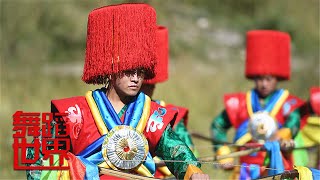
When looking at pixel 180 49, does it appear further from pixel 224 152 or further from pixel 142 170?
pixel 142 170

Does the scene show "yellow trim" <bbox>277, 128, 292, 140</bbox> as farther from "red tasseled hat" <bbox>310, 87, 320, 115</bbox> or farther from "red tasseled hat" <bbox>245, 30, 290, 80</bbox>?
"red tasseled hat" <bbox>245, 30, 290, 80</bbox>

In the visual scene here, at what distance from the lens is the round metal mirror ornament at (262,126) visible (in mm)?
7520

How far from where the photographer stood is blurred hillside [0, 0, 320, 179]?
1412 centimetres

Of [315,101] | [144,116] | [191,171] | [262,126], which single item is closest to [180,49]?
[315,101]

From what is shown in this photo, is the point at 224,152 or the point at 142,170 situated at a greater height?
the point at 142,170

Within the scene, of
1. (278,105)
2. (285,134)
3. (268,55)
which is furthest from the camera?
(268,55)

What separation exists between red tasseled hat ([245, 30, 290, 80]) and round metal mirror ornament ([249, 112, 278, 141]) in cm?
55

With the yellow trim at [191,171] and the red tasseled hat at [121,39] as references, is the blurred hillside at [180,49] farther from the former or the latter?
the yellow trim at [191,171]

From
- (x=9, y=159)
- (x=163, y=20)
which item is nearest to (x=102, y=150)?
(x=9, y=159)

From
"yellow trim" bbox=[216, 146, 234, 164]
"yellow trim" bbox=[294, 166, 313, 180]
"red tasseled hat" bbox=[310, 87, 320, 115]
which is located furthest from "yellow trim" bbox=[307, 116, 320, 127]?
"yellow trim" bbox=[294, 166, 313, 180]

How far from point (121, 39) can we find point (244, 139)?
3.10 metres

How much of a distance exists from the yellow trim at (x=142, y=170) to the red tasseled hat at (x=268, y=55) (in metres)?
3.30

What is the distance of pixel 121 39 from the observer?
16.0 feet

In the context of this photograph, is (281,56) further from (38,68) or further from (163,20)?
(163,20)
